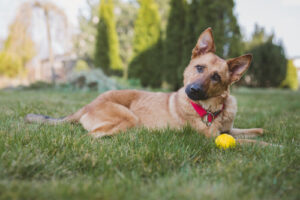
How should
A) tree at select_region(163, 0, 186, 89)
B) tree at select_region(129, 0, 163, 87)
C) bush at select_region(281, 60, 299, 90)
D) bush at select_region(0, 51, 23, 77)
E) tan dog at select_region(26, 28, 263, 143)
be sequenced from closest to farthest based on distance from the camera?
tan dog at select_region(26, 28, 263, 143) < tree at select_region(163, 0, 186, 89) < tree at select_region(129, 0, 163, 87) < bush at select_region(0, 51, 23, 77) < bush at select_region(281, 60, 299, 90)

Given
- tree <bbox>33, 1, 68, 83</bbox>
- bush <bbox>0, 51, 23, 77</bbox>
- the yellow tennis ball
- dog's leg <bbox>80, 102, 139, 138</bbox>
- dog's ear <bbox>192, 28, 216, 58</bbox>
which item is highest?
tree <bbox>33, 1, 68, 83</bbox>

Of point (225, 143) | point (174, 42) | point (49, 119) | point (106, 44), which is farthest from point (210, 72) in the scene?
point (106, 44)

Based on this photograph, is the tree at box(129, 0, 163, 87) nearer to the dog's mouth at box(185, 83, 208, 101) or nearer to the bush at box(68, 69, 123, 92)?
the bush at box(68, 69, 123, 92)

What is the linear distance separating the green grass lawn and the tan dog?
512mm

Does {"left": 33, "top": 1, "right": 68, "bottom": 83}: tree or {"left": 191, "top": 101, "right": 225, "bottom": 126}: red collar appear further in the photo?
{"left": 33, "top": 1, "right": 68, "bottom": 83}: tree

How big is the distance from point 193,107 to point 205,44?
952 mm

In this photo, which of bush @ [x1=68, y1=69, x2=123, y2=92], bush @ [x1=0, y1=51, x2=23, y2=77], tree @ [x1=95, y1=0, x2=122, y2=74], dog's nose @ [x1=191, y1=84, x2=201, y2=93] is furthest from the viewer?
bush @ [x1=0, y1=51, x2=23, y2=77]

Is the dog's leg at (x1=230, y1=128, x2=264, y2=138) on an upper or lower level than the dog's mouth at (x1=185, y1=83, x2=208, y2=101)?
lower

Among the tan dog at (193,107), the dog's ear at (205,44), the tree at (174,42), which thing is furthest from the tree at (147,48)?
the tan dog at (193,107)

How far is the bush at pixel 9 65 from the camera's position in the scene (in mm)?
21680

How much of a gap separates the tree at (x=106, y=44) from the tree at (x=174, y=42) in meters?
A: 5.03

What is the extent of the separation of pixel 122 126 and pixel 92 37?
2698 centimetres

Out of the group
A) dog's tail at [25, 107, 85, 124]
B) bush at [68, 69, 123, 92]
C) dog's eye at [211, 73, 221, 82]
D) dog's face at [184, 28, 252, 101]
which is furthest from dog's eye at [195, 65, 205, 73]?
bush at [68, 69, 123, 92]

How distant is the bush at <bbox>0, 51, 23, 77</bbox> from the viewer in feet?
71.1
